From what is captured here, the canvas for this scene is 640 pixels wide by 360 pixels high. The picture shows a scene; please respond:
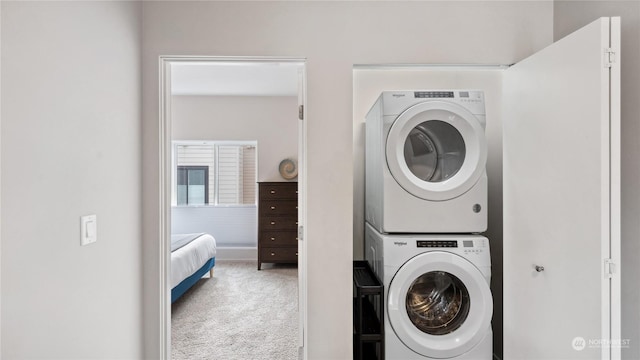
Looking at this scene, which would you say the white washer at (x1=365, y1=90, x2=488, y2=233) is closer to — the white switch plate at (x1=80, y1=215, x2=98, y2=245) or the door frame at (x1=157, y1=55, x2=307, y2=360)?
the door frame at (x1=157, y1=55, x2=307, y2=360)

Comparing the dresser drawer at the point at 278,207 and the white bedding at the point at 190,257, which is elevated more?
the dresser drawer at the point at 278,207

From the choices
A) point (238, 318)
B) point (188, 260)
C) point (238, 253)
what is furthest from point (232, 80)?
point (238, 318)

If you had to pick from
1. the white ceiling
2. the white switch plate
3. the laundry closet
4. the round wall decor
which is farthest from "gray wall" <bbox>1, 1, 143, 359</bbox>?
the round wall decor

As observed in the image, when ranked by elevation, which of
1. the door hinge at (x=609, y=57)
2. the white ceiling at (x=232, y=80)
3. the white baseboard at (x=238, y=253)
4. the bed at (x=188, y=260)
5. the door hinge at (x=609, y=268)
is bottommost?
the white baseboard at (x=238, y=253)

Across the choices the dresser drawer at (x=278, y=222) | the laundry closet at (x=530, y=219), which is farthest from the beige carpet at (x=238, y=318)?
the laundry closet at (x=530, y=219)

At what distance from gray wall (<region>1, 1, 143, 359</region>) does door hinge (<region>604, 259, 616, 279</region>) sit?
2.02m

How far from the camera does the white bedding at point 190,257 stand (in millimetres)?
3381

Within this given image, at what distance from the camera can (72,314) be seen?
53.0 inches

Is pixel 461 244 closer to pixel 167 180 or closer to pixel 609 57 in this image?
pixel 609 57

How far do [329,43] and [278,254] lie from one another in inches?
145

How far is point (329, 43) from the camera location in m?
1.99

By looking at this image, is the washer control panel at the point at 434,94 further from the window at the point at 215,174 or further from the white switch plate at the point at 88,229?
the window at the point at 215,174

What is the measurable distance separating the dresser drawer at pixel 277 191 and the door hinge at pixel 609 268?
159 inches

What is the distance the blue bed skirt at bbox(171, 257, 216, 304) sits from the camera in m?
3.46
